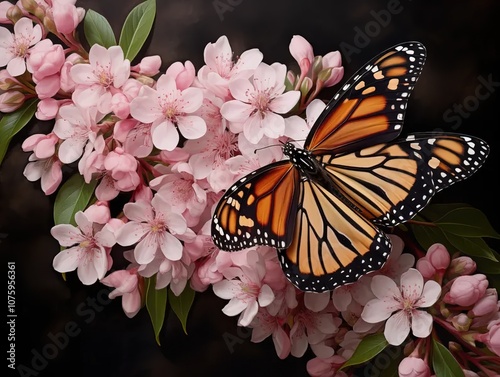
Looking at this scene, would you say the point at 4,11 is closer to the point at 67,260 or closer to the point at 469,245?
the point at 67,260

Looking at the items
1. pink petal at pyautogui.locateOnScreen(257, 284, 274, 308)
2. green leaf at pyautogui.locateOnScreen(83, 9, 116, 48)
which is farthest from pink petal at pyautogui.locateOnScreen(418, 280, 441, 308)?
green leaf at pyautogui.locateOnScreen(83, 9, 116, 48)

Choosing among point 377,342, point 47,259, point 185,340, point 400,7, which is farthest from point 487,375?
point 47,259

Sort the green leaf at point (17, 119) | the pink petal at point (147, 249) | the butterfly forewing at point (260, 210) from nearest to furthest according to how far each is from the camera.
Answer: the butterfly forewing at point (260, 210), the pink petal at point (147, 249), the green leaf at point (17, 119)

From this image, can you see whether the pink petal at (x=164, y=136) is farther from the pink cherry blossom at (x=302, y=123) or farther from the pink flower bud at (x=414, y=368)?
the pink flower bud at (x=414, y=368)

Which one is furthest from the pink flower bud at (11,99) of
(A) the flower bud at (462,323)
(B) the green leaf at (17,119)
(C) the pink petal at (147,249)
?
(A) the flower bud at (462,323)

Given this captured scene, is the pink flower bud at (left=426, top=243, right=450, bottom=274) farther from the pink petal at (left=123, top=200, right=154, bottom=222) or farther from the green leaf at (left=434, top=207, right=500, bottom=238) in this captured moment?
the pink petal at (left=123, top=200, right=154, bottom=222)

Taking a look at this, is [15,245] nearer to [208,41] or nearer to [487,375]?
[208,41]

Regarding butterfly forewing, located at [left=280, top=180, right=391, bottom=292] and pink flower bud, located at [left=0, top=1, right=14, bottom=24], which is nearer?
butterfly forewing, located at [left=280, top=180, right=391, bottom=292]

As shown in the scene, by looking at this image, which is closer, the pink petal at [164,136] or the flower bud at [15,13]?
the pink petal at [164,136]
